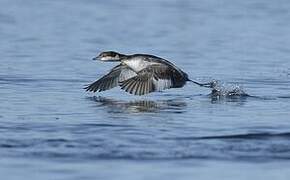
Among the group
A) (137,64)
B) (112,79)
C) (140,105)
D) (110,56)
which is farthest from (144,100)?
(110,56)

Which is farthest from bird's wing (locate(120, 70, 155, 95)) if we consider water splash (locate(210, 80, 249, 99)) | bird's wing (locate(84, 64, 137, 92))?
water splash (locate(210, 80, 249, 99))

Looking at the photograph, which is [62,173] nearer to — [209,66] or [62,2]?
[209,66]

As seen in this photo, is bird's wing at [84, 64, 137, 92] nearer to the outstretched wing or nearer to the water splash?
the outstretched wing

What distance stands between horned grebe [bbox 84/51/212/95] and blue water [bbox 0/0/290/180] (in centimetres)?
18

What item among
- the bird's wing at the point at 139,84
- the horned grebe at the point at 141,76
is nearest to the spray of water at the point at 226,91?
the horned grebe at the point at 141,76

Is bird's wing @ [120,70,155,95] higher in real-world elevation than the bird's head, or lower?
lower

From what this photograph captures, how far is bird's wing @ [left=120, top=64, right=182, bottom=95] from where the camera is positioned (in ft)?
47.7

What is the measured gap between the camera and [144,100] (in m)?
14.9

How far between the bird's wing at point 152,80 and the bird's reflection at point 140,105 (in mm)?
187

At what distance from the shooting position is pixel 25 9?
91.3ft

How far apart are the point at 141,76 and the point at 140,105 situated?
2.01 ft

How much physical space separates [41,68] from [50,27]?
664 centimetres

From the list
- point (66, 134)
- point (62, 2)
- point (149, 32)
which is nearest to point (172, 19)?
point (149, 32)

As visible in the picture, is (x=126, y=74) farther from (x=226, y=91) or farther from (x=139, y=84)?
(x=226, y=91)
